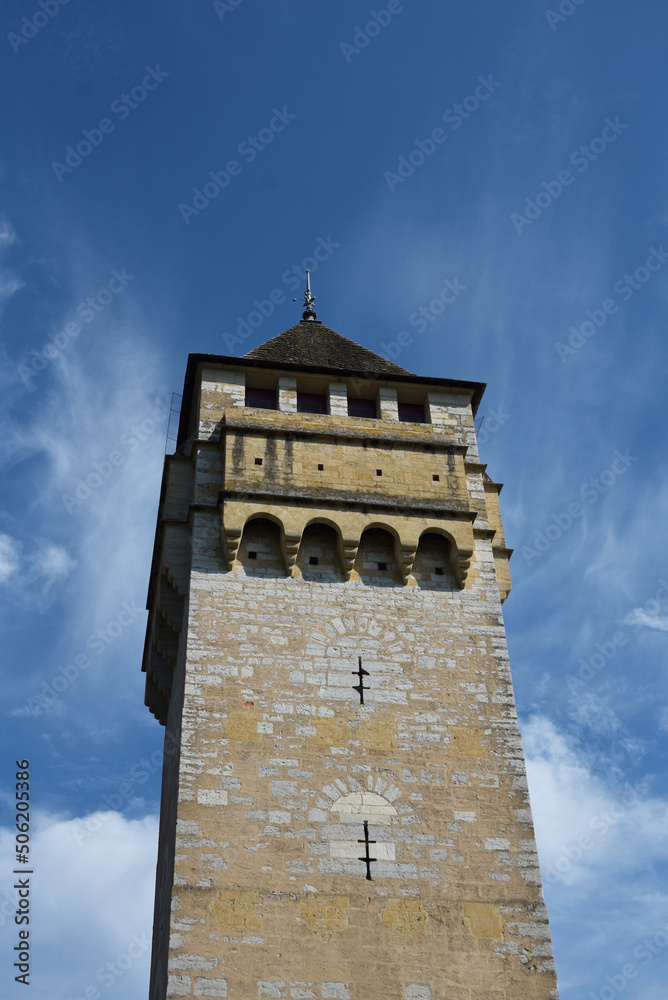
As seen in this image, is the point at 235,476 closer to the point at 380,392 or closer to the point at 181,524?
the point at 181,524

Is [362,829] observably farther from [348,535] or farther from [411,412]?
[411,412]

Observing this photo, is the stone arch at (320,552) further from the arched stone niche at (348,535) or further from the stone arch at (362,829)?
the stone arch at (362,829)

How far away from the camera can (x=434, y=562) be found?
1502 centimetres

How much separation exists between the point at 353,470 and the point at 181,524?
9.12 feet

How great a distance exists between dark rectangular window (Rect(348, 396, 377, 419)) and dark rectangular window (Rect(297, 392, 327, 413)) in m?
0.50

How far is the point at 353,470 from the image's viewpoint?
609 inches

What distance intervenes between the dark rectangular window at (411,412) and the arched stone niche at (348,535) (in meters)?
2.62

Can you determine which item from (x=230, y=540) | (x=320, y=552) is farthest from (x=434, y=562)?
(x=230, y=540)

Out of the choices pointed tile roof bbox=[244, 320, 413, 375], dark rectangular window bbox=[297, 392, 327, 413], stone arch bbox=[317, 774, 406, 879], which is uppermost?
pointed tile roof bbox=[244, 320, 413, 375]

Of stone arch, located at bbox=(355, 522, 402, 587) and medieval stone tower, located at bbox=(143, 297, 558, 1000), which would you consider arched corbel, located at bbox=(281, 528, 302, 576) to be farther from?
stone arch, located at bbox=(355, 522, 402, 587)

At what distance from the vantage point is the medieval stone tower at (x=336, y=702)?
1163 centimetres

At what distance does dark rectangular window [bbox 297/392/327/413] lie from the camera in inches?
656

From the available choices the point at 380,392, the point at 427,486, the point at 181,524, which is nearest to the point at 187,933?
the point at 181,524

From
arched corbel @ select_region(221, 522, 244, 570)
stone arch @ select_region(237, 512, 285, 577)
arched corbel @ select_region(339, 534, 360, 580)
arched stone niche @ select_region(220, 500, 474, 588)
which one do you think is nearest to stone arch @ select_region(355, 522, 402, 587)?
arched stone niche @ select_region(220, 500, 474, 588)
